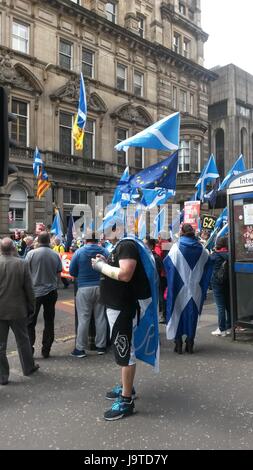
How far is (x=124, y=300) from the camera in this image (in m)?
4.09

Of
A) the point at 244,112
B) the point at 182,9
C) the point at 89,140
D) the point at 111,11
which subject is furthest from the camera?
the point at 244,112

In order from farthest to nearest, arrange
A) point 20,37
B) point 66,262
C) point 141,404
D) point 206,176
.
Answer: point 20,37 → point 206,176 → point 66,262 → point 141,404

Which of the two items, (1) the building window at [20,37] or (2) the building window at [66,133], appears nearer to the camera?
(1) the building window at [20,37]

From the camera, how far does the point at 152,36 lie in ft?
101

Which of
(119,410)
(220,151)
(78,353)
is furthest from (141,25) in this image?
(119,410)

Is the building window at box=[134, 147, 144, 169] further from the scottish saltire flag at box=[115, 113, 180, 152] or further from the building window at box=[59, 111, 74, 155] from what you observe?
the scottish saltire flag at box=[115, 113, 180, 152]

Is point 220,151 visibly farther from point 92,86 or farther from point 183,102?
point 92,86

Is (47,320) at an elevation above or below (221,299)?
below

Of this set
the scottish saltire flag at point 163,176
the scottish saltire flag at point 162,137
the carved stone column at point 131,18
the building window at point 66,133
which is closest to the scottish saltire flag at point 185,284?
the scottish saltire flag at point 163,176

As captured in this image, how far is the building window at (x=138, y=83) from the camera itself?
96.2ft

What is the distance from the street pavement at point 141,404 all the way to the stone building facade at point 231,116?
1525 inches

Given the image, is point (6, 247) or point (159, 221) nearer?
point (6, 247)

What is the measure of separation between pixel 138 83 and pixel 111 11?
4924 millimetres

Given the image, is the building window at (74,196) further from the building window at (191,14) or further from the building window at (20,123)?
the building window at (191,14)
